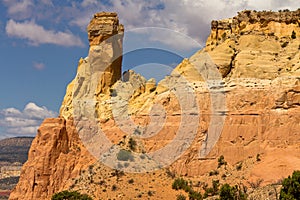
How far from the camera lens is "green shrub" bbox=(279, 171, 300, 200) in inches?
1517

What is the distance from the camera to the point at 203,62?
64.1 metres

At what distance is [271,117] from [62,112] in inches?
979

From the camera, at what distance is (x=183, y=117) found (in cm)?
5972

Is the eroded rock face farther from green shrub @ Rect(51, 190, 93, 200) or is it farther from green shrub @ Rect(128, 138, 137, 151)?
green shrub @ Rect(51, 190, 93, 200)

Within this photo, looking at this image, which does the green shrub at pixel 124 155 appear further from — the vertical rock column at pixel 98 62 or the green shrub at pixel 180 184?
the vertical rock column at pixel 98 62

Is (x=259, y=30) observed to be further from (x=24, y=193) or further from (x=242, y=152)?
(x=24, y=193)

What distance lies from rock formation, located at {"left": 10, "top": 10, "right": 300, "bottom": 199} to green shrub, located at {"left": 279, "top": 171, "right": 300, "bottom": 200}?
35.6ft

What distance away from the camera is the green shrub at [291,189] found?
126 feet

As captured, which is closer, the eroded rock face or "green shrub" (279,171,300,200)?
"green shrub" (279,171,300,200)

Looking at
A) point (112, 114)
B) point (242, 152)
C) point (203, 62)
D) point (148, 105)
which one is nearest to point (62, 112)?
point (112, 114)

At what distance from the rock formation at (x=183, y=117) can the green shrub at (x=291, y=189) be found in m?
10.9

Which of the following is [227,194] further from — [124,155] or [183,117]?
[124,155]

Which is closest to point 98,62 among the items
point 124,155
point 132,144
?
point 132,144

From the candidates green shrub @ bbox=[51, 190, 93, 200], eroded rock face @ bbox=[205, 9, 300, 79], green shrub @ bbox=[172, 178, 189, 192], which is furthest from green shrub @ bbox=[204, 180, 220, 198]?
eroded rock face @ bbox=[205, 9, 300, 79]
